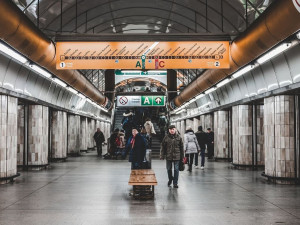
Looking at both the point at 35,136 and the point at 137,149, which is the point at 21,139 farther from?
the point at 137,149

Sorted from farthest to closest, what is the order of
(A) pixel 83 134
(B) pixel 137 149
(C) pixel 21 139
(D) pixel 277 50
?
(A) pixel 83 134
(C) pixel 21 139
(B) pixel 137 149
(D) pixel 277 50

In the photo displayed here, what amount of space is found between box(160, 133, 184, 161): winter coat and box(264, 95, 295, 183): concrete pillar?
3232mm

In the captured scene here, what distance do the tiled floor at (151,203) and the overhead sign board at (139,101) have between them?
66.5 feet

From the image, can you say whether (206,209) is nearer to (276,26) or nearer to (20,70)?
(276,26)

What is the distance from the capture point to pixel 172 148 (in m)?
10.9

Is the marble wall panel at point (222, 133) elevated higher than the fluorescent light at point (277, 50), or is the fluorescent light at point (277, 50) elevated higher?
the fluorescent light at point (277, 50)

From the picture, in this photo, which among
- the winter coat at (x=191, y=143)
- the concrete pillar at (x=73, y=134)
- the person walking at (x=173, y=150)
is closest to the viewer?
the person walking at (x=173, y=150)

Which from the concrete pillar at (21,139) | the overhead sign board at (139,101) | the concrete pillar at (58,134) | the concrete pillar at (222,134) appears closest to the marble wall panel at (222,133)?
the concrete pillar at (222,134)

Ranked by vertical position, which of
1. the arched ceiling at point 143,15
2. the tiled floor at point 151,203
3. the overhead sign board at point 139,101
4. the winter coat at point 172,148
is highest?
the arched ceiling at point 143,15

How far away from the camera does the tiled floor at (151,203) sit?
6922 mm

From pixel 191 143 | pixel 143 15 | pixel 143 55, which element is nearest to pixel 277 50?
pixel 143 55

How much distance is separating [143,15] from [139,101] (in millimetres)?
16360

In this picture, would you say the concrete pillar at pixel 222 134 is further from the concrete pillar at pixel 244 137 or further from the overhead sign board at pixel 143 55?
the overhead sign board at pixel 143 55

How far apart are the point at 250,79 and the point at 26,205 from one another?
10.0 metres
